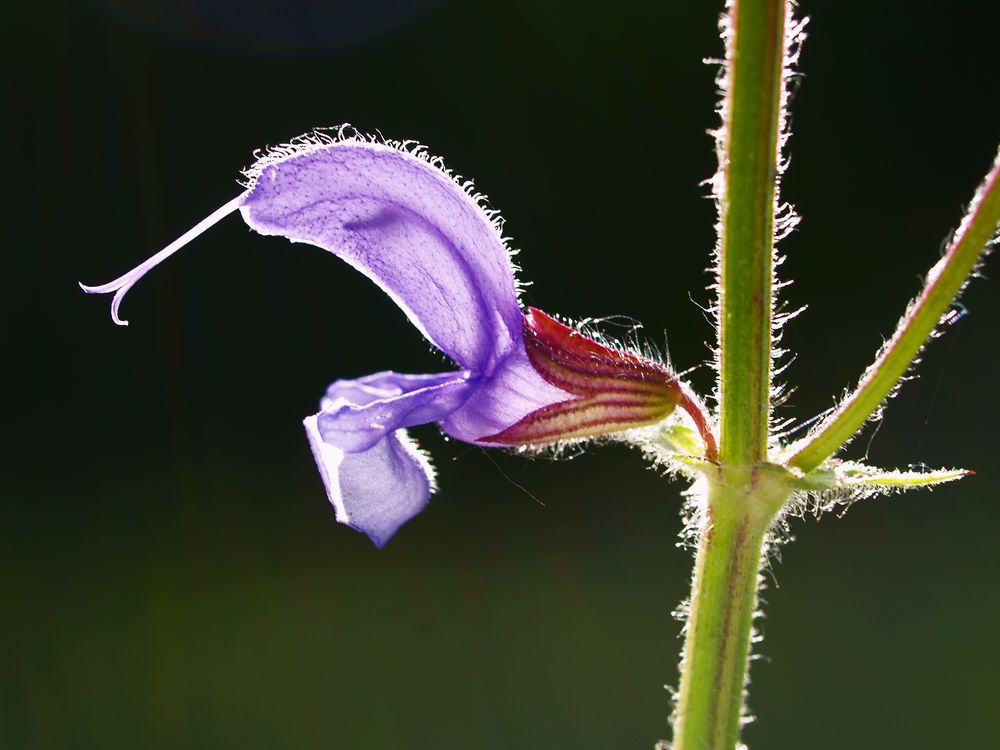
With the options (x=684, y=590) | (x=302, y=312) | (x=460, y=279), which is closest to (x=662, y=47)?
(x=302, y=312)

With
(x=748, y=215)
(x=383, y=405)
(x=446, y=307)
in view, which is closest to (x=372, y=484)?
(x=383, y=405)

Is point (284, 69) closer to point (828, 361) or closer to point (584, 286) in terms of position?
point (584, 286)

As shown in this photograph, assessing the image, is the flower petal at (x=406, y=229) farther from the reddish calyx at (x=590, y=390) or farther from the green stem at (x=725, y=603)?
the green stem at (x=725, y=603)

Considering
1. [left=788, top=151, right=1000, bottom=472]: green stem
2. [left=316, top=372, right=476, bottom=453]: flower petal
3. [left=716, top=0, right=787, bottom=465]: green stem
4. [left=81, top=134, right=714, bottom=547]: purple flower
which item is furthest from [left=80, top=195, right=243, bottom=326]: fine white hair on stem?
[left=788, top=151, right=1000, bottom=472]: green stem

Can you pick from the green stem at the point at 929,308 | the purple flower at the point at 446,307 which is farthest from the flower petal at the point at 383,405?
the green stem at the point at 929,308

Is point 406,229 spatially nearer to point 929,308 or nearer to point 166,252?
point 166,252

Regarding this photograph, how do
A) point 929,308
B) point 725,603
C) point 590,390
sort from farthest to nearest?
point 590,390 → point 725,603 → point 929,308

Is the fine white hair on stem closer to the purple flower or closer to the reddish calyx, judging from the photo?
the purple flower
